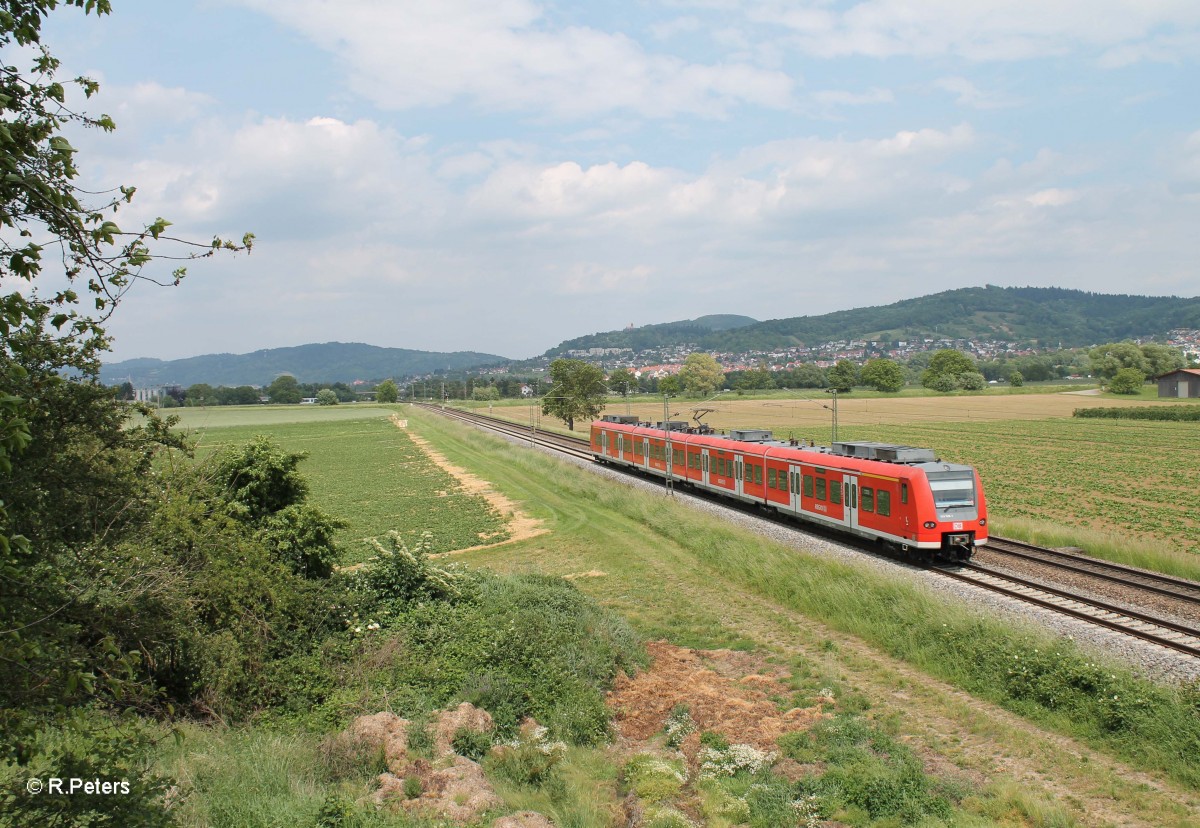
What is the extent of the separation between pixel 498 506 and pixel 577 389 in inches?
1784

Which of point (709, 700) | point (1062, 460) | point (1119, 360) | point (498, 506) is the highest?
point (1119, 360)

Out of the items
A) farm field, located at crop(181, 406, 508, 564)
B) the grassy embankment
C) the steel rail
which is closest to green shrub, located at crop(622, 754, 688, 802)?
the grassy embankment

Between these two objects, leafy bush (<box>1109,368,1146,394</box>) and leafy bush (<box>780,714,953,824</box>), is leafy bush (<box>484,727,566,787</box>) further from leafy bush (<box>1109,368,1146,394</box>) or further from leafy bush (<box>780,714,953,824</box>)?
leafy bush (<box>1109,368,1146,394</box>)

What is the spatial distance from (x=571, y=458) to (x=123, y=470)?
47.0 meters

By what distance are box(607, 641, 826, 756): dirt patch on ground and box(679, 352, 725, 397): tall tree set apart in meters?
110

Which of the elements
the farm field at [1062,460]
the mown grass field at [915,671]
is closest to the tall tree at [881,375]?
the farm field at [1062,460]

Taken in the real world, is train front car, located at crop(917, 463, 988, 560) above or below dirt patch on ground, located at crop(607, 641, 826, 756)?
above

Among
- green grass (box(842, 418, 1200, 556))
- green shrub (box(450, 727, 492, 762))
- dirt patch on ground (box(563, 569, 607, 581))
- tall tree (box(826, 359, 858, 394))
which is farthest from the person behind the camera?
tall tree (box(826, 359, 858, 394))

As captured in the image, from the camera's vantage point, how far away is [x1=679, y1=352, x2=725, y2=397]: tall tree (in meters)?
135

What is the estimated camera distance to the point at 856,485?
24.7 meters

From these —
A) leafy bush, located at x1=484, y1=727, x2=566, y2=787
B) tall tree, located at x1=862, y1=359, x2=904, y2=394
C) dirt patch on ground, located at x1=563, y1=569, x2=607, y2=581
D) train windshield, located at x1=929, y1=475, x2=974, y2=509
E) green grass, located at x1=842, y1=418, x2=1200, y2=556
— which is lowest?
green grass, located at x1=842, y1=418, x2=1200, y2=556

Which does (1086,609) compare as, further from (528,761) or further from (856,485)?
(528,761)

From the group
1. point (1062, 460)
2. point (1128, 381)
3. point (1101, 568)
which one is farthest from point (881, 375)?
point (1101, 568)

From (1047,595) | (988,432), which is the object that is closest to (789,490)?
Result: (1047,595)
